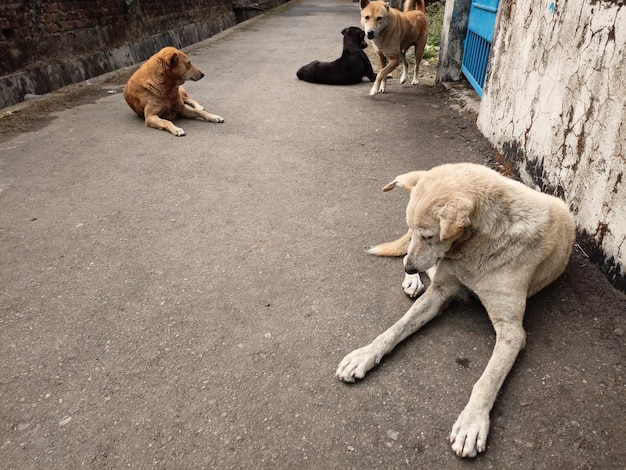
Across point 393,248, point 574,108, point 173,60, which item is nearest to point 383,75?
point 173,60

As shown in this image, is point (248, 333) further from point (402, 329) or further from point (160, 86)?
point (160, 86)

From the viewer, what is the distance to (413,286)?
2662 millimetres

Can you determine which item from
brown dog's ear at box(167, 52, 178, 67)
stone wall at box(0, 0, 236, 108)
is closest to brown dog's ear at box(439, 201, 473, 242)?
brown dog's ear at box(167, 52, 178, 67)

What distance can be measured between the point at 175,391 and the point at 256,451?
0.52 metres

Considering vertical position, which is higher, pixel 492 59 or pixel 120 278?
pixel 492 59

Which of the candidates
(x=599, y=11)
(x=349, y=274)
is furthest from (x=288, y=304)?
(x=599, y=11)

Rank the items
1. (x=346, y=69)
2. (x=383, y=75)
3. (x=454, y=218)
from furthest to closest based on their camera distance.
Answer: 1. (x=346, y=69)
2. (x=383, y=75)
3. (x=454, y=218)

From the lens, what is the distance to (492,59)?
4.77 m

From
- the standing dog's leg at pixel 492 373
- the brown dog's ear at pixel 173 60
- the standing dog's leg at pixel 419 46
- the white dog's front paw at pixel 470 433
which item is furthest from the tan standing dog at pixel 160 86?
the white dog's front paw at pixel 470 433

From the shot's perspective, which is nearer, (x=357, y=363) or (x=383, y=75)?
(x=357, y=363)

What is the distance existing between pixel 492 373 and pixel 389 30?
6244mm

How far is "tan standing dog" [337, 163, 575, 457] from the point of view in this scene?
2.08m

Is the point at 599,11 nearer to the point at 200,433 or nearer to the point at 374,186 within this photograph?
the point at 374,186

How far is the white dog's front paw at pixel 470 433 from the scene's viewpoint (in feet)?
5.75
